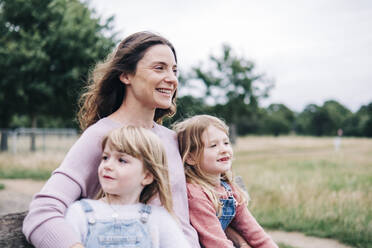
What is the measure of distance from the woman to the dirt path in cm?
313

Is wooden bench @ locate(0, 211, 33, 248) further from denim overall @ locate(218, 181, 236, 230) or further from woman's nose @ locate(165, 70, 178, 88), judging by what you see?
denim overall @ locate(218, 181, 236, 230)

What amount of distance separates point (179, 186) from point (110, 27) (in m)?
15.4

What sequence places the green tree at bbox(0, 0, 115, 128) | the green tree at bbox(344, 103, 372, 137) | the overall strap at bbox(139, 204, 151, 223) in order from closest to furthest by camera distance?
the overall strap at bbox(139, 204, 151, 223)
the green tree at bbox(0, 0, 115, 128)
the green tree at bbox(344, 103, 372, 137)

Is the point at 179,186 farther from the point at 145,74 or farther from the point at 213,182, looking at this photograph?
the point at 145,74

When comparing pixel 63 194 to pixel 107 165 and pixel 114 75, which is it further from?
pixel 114 75

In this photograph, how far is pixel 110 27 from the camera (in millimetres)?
16328

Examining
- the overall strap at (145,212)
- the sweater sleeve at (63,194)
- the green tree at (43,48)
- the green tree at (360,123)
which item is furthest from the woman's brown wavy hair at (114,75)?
the green tree at (360,123)

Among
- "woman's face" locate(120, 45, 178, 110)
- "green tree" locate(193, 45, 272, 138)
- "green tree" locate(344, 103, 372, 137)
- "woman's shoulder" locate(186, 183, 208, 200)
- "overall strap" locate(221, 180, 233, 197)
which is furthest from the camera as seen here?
"green tree" locate(344, 103, 372, 137)

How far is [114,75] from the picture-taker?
215cm

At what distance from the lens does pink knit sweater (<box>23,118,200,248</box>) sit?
1.47 meters

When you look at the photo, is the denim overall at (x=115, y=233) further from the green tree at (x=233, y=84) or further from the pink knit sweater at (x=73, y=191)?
the green tree at (x=233, y=84)

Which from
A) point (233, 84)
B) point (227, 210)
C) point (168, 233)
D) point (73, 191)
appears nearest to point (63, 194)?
point (73, 191)

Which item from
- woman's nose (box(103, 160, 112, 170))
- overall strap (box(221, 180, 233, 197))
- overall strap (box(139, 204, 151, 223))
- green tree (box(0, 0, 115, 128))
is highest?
green tree (box(0, 0, 115, 128))

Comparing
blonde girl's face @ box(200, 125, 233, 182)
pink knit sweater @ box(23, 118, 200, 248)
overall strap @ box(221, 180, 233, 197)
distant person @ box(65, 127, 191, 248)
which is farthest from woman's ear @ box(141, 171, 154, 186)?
overall strap @ box(221, 180, 233, 197)
